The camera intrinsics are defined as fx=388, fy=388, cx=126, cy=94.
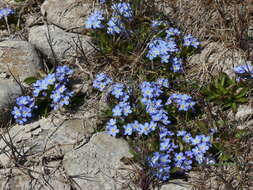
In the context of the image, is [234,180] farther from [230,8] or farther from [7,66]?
[7,66]

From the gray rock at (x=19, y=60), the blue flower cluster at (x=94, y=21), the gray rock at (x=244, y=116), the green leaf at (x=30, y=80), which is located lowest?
the gray rock at (x=244, y=116)

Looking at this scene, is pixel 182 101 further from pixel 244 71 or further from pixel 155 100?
pixel 244 71

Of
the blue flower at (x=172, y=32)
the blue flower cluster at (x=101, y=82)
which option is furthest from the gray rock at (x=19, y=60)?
the blue flower at (x=172, y=32)

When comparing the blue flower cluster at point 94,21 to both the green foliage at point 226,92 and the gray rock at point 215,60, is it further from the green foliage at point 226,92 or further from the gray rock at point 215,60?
the green foliage at point 226,92

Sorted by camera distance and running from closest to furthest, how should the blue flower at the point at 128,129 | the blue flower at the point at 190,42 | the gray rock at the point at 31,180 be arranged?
the gray rock at the point at 31,180 → the blue flower at the point at 128,129 → the blue flower at the point at 190,42

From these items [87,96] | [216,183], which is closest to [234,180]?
[216,183]

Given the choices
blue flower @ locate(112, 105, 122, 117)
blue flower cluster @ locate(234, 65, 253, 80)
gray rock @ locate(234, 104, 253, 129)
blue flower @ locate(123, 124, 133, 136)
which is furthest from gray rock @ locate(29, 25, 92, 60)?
gray rock @ locate(234, 104, 253, 129)

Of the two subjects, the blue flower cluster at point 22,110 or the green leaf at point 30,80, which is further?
the green leaf at point 30,80
